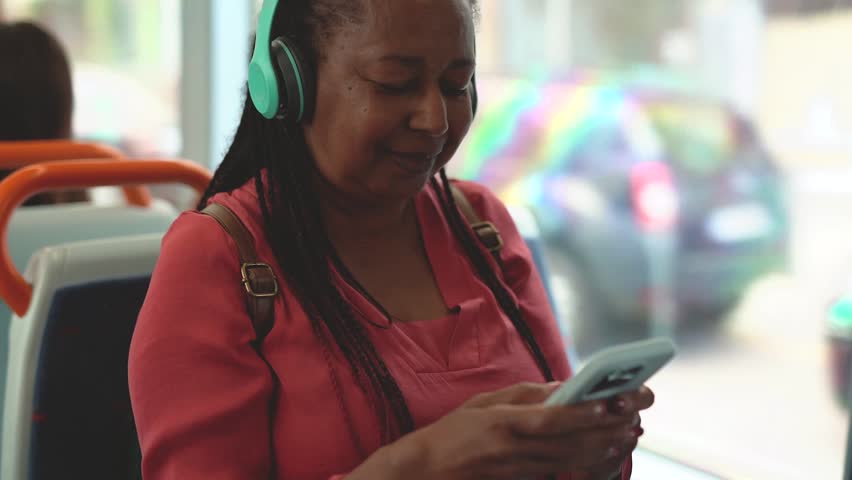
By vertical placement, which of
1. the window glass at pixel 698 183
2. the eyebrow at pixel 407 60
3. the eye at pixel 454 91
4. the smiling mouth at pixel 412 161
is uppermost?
the eyebrow at pixel 407 60

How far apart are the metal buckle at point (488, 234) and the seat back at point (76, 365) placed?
0.45m

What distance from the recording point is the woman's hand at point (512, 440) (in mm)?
865

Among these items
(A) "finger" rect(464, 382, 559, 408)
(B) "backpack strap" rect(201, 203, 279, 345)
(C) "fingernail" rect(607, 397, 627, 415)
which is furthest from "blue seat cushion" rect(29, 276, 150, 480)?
(C) "fingernail" rect(607, 397, 627, 415)

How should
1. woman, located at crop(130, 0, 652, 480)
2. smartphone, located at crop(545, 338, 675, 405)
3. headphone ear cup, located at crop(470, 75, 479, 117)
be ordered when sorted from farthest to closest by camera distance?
headphone ear cup, located at crop(470, 75, 479, 117) < woman, located at crop(130, 0, 652, 480) < smartphone, located at crop(545, 338, 675, 405)

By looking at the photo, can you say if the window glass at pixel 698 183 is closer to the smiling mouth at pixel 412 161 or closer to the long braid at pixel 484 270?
the long braid at pixel 484 270

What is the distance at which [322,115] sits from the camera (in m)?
1.07

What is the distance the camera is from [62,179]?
144cm

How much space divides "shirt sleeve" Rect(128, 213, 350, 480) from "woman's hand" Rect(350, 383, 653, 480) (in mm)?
129

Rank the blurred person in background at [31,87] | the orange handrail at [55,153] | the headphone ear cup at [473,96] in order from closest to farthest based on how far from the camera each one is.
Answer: the headphone ear cup at [473,96] → the orange handrail at [55,153] → the blurred person in background at [31,87]

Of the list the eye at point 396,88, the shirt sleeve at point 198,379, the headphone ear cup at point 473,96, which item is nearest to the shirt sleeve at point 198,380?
the shirt sleeve at point 198,379

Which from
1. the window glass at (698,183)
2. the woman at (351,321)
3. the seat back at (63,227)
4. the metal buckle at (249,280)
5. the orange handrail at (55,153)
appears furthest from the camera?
the window glass at (698,183)

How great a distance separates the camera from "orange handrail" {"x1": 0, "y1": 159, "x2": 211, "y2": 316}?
1287 millimetres

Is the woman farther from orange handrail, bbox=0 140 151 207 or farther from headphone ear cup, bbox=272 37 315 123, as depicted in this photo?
orange handrail, bbox=0 140 151 207

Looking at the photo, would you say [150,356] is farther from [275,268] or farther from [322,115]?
[322,115]
